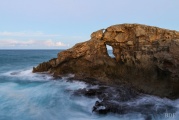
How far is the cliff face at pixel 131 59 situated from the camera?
1905 centimetres

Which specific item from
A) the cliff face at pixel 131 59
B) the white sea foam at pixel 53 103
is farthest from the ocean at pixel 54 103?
the cliff face at pixel 131 59

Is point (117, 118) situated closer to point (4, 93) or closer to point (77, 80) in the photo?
point (77, 80)

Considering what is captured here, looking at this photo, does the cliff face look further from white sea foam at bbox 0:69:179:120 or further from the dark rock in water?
Answer: white sea foam at bbox 0:69:179:120

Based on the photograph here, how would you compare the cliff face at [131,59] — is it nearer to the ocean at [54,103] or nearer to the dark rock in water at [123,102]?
the dark rock in water at [123,102]

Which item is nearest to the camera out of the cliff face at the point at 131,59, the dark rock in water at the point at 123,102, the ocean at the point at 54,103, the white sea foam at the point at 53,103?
the ocean at the point at 54,103

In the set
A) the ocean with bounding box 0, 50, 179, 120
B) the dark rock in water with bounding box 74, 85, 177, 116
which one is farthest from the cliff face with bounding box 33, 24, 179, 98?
the ocean with bounding box 0, 50, 179, 120

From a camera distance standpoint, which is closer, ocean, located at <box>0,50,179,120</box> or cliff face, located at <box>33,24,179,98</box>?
ocean, located at <box>0,50,179,120</box>

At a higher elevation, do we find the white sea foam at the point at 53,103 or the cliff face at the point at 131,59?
the cliff face at the point at 131,59

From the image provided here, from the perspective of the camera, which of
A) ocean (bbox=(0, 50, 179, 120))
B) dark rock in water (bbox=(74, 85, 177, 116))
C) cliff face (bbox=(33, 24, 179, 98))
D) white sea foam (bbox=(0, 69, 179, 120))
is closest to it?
ocean (bbox=(0, 50, 179, 120))

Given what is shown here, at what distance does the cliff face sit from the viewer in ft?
62.5

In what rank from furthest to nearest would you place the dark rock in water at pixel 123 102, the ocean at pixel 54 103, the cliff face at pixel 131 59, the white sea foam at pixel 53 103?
1. the cliff face at pixel 131 59
2. the dark rock in water at pixel 123 102
3. the white sea foam at pixel 53 103
4. the ocean at pixel 54 103

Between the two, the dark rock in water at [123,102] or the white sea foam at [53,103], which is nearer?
the white sea foam at [53,103]

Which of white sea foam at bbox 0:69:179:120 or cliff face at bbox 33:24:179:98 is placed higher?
cliff face at bbox 33:24:179:98

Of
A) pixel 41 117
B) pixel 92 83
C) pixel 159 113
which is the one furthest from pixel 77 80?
pixel 159 113
